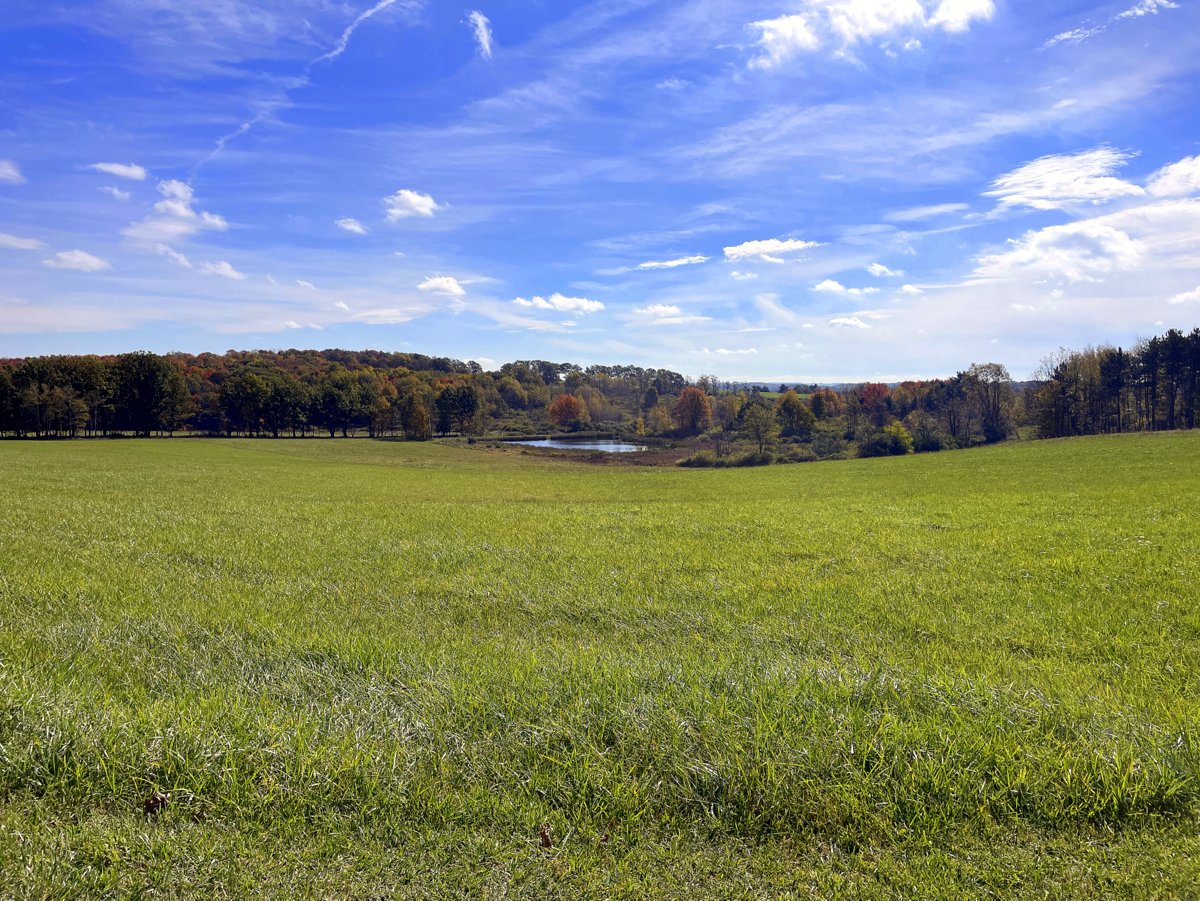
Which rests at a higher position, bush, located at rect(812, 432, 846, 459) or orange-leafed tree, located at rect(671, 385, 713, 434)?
orange-leafed tree, located at rect(671, 385, 713, 434)

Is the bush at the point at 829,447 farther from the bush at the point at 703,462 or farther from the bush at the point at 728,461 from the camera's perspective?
the bush at the point at 703,462

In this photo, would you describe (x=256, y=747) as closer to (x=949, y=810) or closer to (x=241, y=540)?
(x=949, y=810)

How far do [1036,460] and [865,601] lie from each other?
138 ft

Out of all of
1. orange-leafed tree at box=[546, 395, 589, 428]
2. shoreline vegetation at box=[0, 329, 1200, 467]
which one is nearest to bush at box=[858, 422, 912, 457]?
shoreline vegetation at box=[0, 329, 1200, 467]

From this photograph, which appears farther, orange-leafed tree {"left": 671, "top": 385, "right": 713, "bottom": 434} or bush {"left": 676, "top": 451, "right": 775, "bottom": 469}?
orange-leafed tree {"left": 671, "top": 385, "right": 713, "bottom": 434}

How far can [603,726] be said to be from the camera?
4582mm

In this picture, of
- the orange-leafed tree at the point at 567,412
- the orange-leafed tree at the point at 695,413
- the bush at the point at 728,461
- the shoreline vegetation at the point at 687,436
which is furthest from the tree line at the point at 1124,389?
the orange-leafed tree at the point at 567,412

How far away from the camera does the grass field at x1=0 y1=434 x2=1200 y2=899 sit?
335 cm

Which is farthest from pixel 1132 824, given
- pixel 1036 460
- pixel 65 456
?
pixel 65 456

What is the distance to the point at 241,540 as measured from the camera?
13758 millimetres

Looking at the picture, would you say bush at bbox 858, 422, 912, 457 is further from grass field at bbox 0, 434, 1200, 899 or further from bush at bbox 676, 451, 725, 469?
grass field at bbox 0, 434, 1200, 899

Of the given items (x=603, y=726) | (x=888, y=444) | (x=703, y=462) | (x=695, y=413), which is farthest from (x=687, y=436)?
(x=603, y=726)

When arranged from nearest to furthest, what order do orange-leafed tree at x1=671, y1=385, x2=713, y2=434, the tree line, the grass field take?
the grass field < the tree line < orange-leafed tree at x1=671, y1=385, x2=713, y2=434

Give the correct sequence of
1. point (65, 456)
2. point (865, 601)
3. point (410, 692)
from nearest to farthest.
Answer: point (410, 692) < point (865, 601) < point (65, 456)
